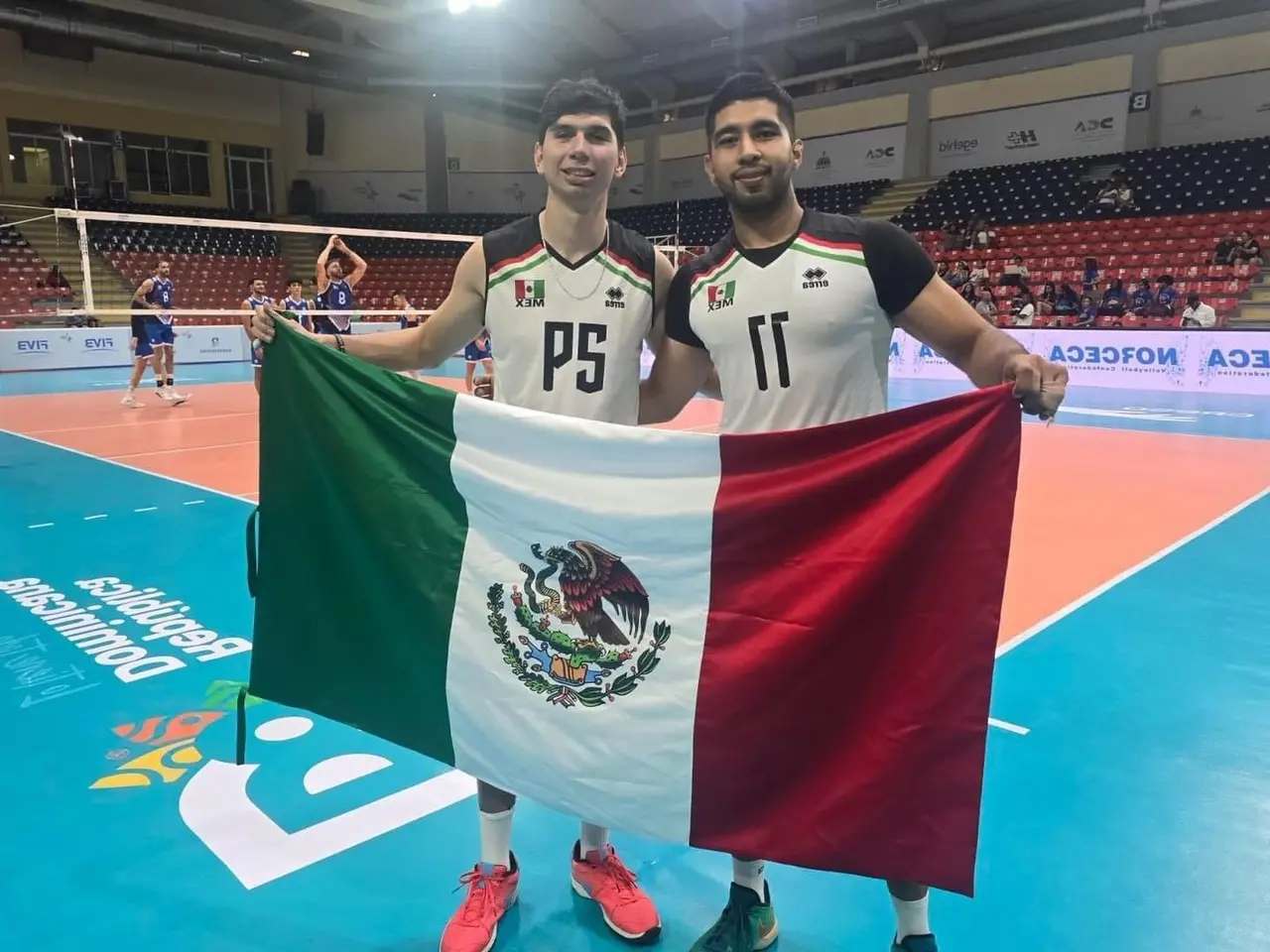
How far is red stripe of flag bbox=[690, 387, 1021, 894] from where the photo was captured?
187cm

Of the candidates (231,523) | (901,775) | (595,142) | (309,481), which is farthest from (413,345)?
(231,523)

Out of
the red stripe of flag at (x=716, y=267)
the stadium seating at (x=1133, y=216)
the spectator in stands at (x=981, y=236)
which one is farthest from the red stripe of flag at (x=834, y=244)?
the spectator in stands at (x=981, y=236)

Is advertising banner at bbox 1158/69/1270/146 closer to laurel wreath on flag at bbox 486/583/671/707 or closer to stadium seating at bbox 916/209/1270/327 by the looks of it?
stadium seating at bbox 916/209/1270/327

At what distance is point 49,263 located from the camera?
927 inches

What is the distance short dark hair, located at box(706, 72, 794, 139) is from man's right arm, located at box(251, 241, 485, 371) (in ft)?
2.48

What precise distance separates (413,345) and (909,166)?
2558cm

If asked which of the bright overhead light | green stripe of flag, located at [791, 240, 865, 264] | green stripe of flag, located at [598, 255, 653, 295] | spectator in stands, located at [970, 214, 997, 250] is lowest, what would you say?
green stripe of flag, located at [598, 255, 653, 295]

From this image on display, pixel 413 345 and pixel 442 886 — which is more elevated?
pixel 413 345

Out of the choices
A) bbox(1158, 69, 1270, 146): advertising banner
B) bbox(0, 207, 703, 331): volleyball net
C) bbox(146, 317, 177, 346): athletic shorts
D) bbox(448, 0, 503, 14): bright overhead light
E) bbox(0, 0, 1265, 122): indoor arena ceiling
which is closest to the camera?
bbox(146, 317, 177, 346): athletic shorts

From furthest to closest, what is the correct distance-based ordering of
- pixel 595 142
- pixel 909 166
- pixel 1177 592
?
pixel 909 166 → pixel 1177 592 → pixel 595 142

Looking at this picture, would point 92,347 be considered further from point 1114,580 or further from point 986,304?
point 1114,580

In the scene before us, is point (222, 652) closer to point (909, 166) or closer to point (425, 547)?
point (425, 547)

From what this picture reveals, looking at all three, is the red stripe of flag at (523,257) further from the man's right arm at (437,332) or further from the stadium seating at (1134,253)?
the stadium seating at (1134,253)

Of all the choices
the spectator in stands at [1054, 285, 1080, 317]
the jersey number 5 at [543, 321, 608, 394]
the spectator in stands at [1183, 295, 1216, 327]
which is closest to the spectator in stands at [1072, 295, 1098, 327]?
the spectator in stands at [1054, 285, 1080, 317]
